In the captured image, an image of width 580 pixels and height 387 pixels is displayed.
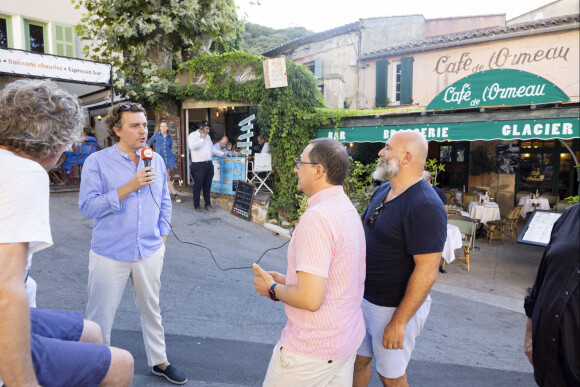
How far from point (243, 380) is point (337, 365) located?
1513 mm

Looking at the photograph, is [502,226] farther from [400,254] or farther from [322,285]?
[322,285]

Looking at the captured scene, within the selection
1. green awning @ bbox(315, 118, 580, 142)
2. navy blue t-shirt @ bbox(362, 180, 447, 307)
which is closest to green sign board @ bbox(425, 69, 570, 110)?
green awning @ bbox(315, 118, 580, 142)

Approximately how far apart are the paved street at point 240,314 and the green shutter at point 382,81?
32.4ft

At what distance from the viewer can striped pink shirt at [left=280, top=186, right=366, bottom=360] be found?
1667mm

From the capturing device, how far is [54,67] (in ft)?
32.0

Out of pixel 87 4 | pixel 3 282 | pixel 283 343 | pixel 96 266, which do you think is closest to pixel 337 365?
pixel 283 343

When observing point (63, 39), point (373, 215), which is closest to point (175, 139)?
point (63, 39)

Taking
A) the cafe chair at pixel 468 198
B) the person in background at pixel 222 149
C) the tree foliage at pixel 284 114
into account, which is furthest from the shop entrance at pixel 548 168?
the person in background at pixel 222 149

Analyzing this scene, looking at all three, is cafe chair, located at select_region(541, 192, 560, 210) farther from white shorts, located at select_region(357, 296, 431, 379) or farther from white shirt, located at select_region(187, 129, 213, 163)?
white shorts, located at select_region(357, 296, 431, 379)

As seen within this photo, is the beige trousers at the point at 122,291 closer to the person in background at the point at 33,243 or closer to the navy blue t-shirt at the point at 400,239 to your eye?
the person in background at the point at 33,243

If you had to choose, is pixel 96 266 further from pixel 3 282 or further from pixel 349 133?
pixel 349 133

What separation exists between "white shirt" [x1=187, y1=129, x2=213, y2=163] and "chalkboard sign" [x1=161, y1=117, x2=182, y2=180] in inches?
106

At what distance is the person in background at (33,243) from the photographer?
117 centimetres

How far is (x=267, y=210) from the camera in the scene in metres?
9.41
